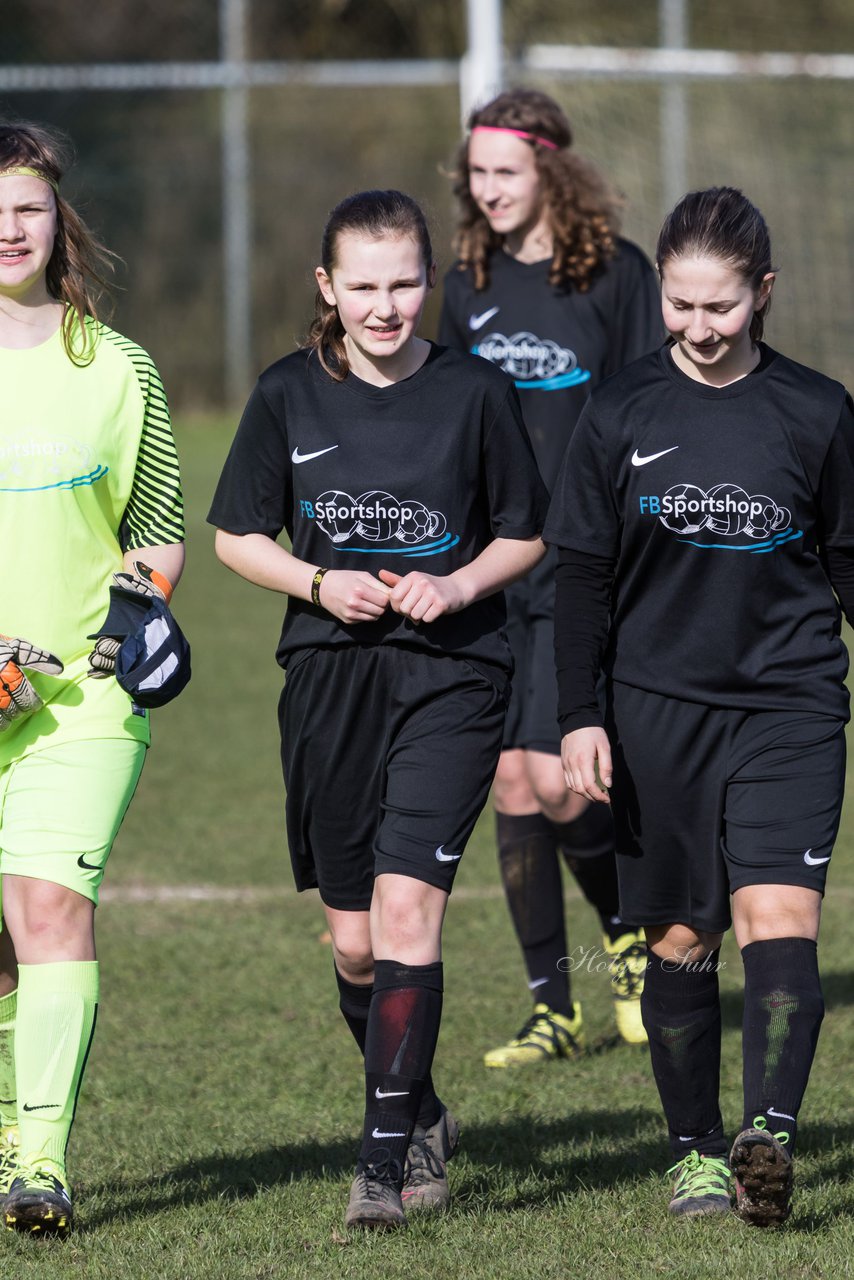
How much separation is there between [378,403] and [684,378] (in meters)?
0.63

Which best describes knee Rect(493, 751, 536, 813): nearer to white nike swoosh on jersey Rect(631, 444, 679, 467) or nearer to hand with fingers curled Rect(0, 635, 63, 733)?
white nike swoosh on jersey Rect(631, 444, 679, 467)

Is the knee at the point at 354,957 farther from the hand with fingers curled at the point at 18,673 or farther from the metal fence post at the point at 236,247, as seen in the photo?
the metal fence post at the point at 236,247

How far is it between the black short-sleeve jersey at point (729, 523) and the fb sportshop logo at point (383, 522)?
287 mm

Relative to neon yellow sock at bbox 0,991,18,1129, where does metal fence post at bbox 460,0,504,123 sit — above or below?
above

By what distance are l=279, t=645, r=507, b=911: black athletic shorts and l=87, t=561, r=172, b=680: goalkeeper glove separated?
375 mm

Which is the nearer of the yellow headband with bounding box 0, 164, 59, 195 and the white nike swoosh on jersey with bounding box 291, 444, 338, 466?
the yellow headband with bounding box 0, 164, 59, 195

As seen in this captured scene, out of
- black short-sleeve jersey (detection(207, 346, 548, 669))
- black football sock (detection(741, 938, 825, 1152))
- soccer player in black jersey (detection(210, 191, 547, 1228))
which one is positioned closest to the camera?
black football sock (detection(741, 938, 825, 1152))

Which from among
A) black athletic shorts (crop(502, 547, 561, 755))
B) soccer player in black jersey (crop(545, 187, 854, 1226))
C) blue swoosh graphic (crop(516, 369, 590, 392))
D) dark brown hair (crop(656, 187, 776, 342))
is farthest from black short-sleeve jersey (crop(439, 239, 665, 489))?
dark brown hair (crop(656, 187, 776, 342))

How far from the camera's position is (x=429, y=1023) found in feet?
12.1

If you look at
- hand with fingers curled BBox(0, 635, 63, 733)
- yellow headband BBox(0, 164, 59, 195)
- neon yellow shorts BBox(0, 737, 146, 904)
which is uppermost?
yellow headband BBox(0, 164, 59, 195)

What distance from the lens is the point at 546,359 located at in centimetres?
546

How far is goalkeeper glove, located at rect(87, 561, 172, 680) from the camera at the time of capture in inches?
146

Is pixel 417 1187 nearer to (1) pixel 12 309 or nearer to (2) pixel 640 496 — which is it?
(2) pixel 640 496

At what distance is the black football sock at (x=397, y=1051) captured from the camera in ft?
11.9
